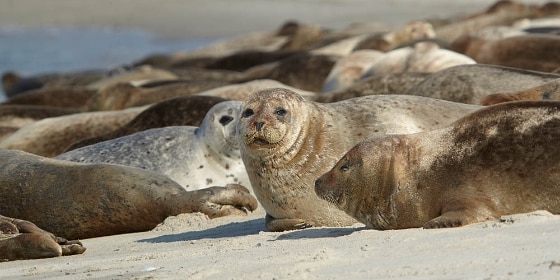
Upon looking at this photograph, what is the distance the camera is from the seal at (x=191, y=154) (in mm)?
8367

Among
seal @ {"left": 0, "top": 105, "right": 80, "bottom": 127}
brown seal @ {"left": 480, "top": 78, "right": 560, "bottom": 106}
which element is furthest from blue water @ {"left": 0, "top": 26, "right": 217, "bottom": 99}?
brown seal @ {"left": 480, "top": 78, "right": 560, "bottom": 106}

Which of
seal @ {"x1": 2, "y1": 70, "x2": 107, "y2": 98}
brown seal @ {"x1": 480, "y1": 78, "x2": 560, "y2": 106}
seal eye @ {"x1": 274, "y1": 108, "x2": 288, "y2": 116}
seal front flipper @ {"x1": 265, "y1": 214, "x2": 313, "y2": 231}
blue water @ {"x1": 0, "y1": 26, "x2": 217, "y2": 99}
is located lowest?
blue water @ {"x1": 0, "y1": 26, "x2": 217, "y2": 99}

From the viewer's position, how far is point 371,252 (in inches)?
167

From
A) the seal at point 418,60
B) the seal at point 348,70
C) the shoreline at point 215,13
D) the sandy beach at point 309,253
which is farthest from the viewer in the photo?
the shoreline at point 215,13

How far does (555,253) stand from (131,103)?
9818mm

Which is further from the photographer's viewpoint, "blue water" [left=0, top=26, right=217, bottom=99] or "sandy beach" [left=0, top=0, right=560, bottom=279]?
"blue water" [left=0, top=26, right=217, bottom=99]

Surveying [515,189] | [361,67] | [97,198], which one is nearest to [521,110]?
[515,189]

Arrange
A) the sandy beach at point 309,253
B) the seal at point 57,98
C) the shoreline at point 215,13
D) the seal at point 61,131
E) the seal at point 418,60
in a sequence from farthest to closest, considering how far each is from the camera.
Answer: the shoreline at point 215,13, the seal at point 57,98, the seal at point 418,60, the seal at point 61,131, the sandy beach at point 309,253

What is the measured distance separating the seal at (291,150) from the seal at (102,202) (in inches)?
45.2

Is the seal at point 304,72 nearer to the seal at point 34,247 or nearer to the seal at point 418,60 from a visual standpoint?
the seal at point 418,60

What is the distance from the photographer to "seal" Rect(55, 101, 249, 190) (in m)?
8.37

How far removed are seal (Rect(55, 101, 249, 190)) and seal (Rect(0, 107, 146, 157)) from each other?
199cm

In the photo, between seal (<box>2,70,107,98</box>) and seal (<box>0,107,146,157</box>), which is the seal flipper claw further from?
seal (<box>2,70,107,98</box>)

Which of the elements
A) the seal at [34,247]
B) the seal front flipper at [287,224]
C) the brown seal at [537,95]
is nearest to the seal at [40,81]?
the brown seal at [537,95]
